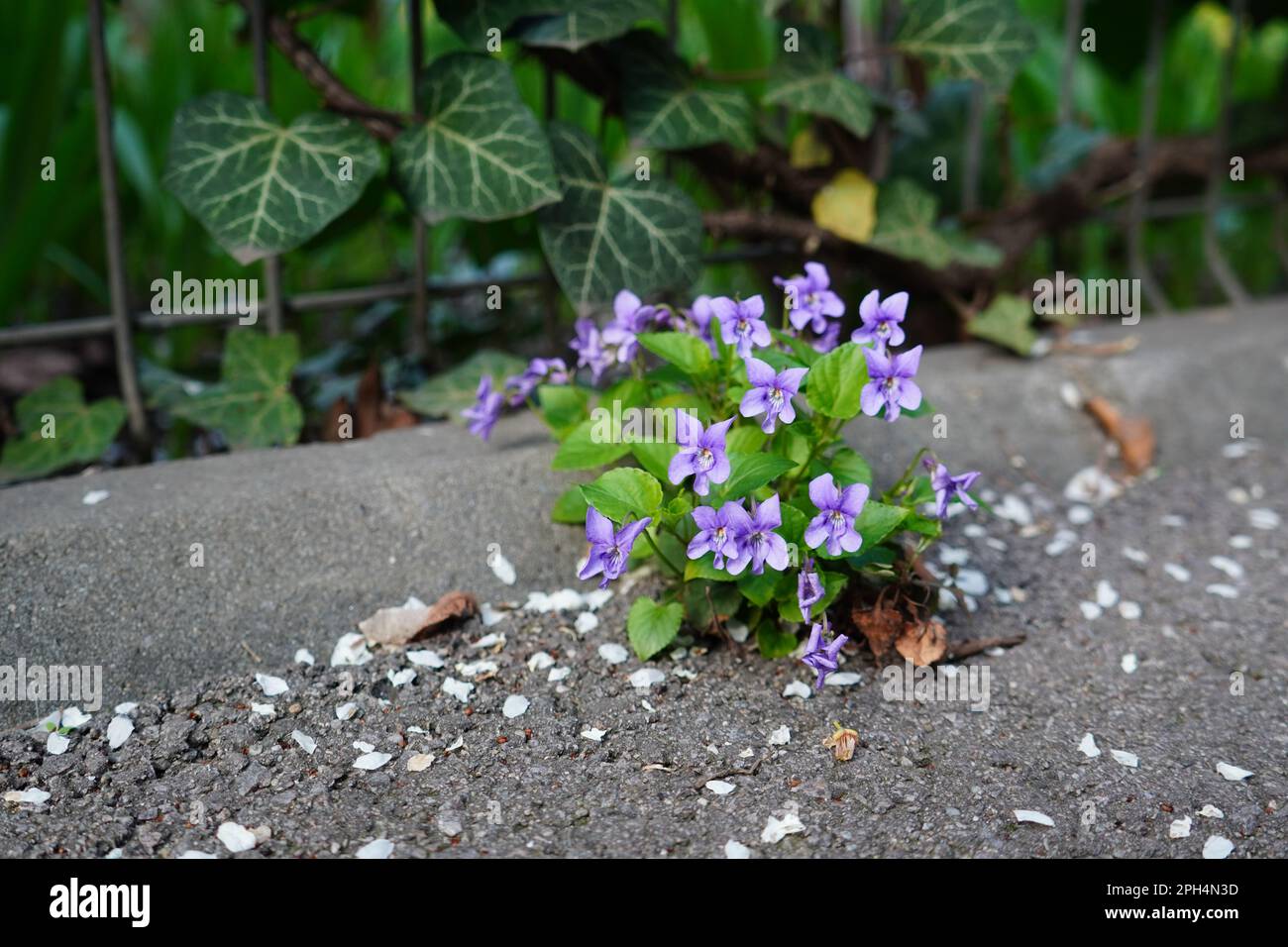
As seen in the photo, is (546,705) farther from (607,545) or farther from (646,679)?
(607,545)

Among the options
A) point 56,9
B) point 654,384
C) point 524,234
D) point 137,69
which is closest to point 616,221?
point 654,384

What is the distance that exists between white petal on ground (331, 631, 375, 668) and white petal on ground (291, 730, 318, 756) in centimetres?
15

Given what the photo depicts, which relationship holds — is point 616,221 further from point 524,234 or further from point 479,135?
point 524,234

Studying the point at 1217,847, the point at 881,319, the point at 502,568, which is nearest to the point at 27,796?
the point at 502,568

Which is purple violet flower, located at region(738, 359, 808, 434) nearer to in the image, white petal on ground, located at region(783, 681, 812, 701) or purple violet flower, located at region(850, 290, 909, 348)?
purple violet flower, located at region(850, 290, 909, 348)

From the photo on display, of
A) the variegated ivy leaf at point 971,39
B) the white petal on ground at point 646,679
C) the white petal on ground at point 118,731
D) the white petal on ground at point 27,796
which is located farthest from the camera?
the variegated ivy leaf at point 971,39

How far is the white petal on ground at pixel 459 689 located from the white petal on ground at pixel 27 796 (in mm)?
457

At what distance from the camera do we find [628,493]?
1377mm

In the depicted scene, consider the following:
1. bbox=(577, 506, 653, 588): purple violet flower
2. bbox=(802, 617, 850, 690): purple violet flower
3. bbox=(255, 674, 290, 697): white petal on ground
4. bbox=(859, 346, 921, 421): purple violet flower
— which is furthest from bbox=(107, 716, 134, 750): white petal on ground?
bbox=(859, 346, 921, 421): purple violet flower

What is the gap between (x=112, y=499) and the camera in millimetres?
1625

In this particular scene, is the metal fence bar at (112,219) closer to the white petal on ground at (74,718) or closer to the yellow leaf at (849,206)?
the white petal on ground at (74,718)

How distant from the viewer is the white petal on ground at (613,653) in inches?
60.9

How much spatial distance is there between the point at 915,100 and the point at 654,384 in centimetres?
133

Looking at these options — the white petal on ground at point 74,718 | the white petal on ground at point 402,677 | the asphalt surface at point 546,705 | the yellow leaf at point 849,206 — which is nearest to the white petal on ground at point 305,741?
the asphalt surface at point 546,705
